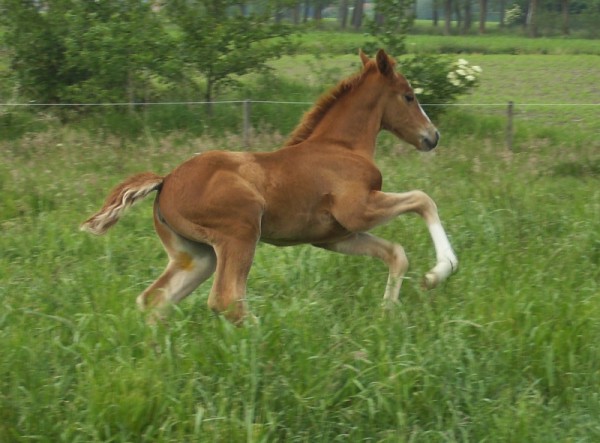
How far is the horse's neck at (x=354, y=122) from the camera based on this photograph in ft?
19.7

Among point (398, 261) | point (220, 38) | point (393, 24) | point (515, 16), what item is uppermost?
point (398, 261)

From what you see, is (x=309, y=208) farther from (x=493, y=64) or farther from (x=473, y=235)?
(x=493, y=64)

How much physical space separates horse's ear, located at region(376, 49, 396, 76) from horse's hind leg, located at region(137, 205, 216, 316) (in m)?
1.73

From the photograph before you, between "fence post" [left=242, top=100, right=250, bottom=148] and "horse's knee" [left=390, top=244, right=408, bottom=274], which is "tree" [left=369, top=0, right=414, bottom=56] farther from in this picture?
"horse's knee" [left=390, top=244, right=408, bottom=274]

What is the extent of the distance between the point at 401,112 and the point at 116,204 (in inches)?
82.0

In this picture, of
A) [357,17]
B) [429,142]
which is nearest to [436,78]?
[429,142]

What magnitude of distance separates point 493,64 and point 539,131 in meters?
14.0

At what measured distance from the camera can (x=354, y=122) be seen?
6051 millimetres

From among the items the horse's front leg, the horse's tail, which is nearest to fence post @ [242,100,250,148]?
the horse's front leg

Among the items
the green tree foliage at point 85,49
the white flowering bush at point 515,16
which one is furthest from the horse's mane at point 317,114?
the white flowering bush at point 515,16

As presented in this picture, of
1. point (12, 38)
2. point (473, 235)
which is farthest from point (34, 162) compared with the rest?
point (473, 235)

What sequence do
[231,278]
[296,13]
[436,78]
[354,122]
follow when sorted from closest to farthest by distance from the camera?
[231,278] < [354,122] < [436,78] < [296,13]

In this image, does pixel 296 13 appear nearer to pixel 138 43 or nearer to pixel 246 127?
pixel 138 43

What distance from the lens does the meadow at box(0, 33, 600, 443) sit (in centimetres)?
390
